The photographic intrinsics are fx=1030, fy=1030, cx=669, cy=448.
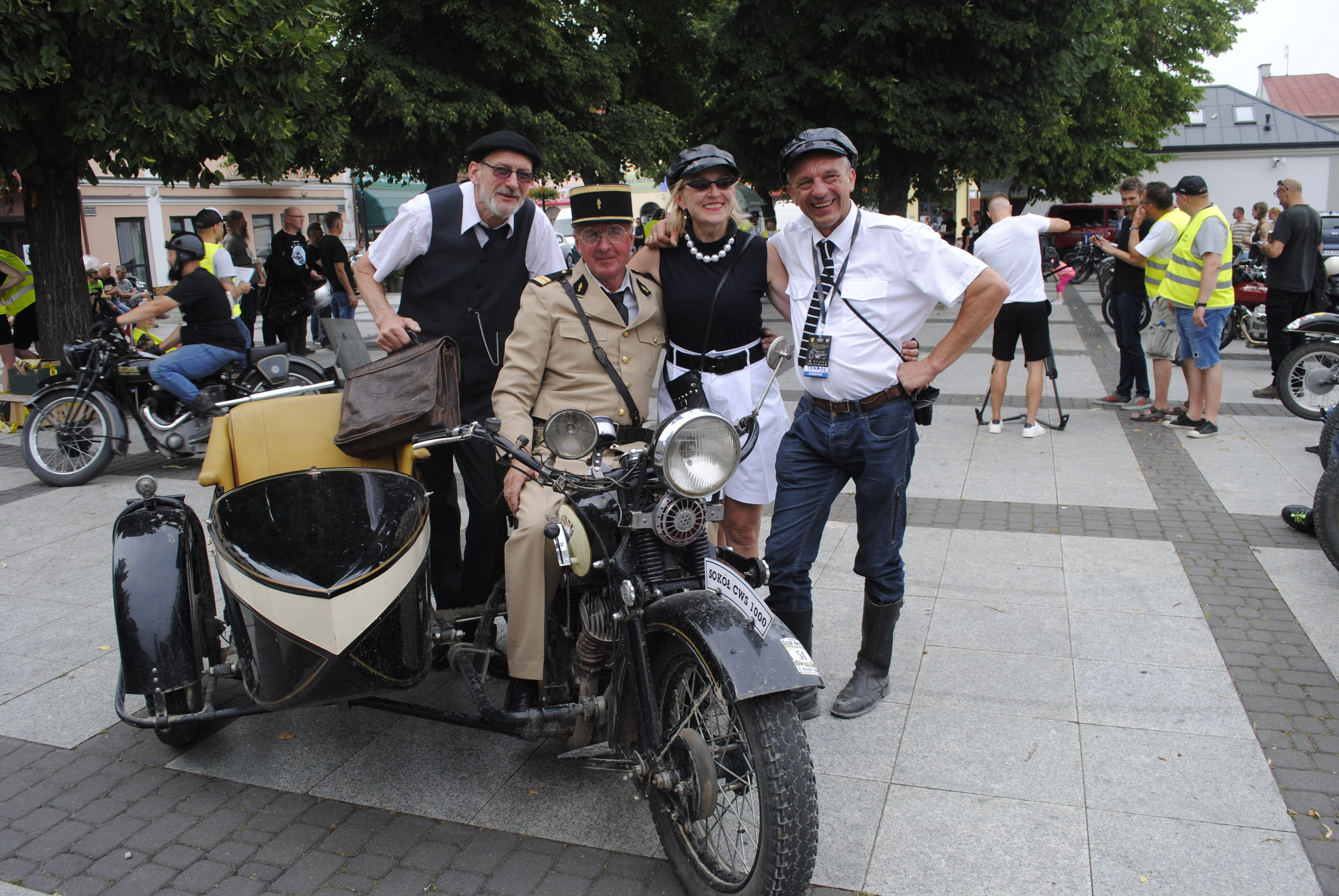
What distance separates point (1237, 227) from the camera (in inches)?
717

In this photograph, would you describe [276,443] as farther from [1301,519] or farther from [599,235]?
[1301,519]

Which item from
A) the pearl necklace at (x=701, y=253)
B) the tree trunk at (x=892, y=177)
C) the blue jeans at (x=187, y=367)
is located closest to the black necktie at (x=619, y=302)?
the pearl necklace at (x=701, y=253)

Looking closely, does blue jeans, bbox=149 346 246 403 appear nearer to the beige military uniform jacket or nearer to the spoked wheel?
the beige military uniform jacket

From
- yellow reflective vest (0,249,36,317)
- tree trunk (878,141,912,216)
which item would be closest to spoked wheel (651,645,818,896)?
yellow reflective vest (0,249,36,317)

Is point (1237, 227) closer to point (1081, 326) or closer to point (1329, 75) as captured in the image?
point (1081, 326)

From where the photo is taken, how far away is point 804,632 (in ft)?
12.1

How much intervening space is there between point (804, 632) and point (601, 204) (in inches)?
65.1

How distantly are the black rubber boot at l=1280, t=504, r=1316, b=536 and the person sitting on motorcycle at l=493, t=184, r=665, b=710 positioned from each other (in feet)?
13.3

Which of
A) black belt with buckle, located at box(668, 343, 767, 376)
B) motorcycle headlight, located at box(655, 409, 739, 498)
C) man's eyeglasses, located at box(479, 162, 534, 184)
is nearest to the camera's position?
motorcycle headlight, located at box(655, 409, 739, 498)

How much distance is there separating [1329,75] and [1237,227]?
77809mm

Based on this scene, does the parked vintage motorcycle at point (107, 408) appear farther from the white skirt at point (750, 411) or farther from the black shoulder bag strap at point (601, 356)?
the black shoulder bag strap at point (601, 356)

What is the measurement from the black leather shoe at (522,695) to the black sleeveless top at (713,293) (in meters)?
1.32

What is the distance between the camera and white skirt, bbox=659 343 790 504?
A: 12.3 feet

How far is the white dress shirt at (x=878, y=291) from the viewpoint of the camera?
3332mm
